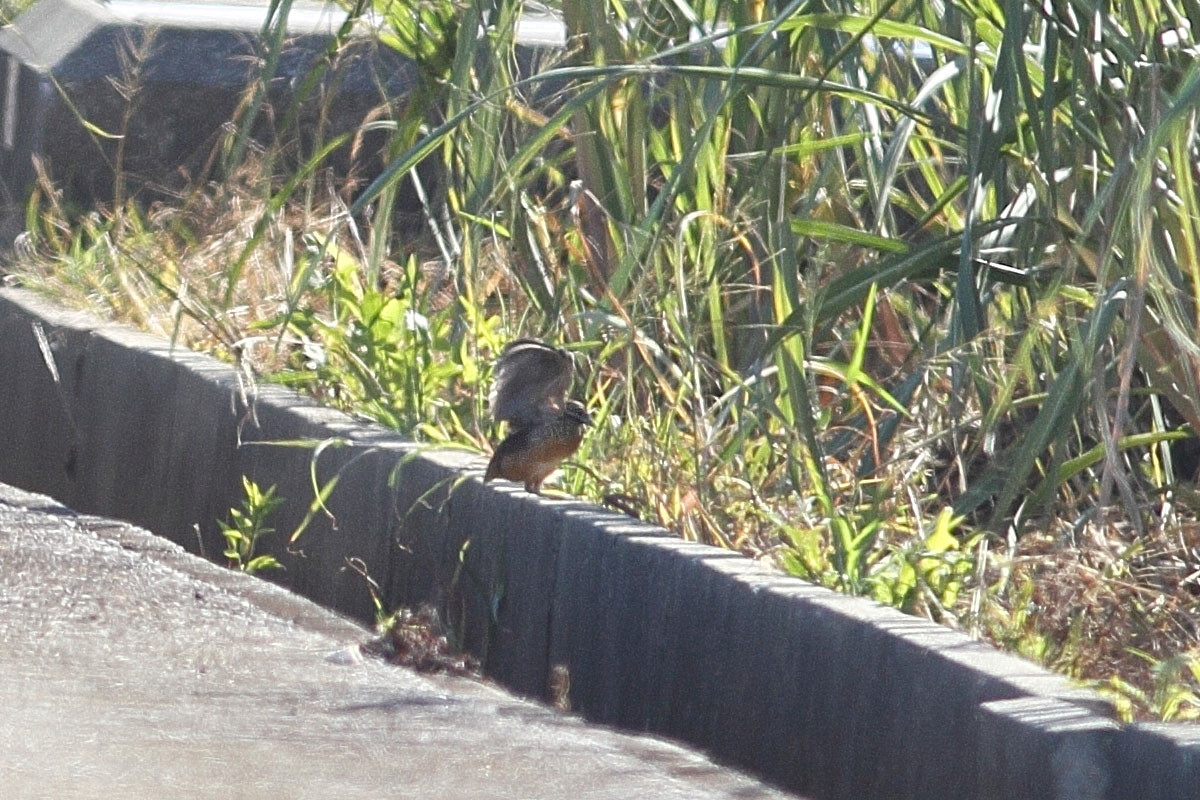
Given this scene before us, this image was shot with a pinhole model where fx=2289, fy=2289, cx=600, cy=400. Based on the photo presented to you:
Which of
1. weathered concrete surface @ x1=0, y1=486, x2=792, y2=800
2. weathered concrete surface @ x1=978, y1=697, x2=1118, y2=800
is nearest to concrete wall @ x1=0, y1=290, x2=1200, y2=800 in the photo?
weathered concrete surface @ x1=978, y1=697, x2=1118, y2=800

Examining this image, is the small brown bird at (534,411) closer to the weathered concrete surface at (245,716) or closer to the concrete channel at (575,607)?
the concrete channel at (575,607)

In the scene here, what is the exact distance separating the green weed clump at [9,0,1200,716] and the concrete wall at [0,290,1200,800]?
0.19 metres

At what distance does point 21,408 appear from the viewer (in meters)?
7.11

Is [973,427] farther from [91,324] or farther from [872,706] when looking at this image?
[91,324]

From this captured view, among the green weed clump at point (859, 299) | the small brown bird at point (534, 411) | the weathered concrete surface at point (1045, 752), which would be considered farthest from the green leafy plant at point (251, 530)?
the weathered concrete surface at point (1045, 752)

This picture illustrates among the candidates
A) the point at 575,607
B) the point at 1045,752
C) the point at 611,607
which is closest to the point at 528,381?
the point at 575,607

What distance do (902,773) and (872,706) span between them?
0.41 ft

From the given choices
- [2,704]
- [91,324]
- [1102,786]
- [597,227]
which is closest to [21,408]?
[91,324]

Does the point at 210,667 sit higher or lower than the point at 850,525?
lower

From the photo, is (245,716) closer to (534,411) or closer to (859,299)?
(534,411)

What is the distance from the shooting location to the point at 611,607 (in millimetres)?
4281

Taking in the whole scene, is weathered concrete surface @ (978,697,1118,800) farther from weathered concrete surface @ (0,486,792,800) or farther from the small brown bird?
the small brown bird

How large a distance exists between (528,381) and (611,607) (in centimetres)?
88

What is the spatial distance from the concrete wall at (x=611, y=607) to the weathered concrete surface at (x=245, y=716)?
0.11 metres
